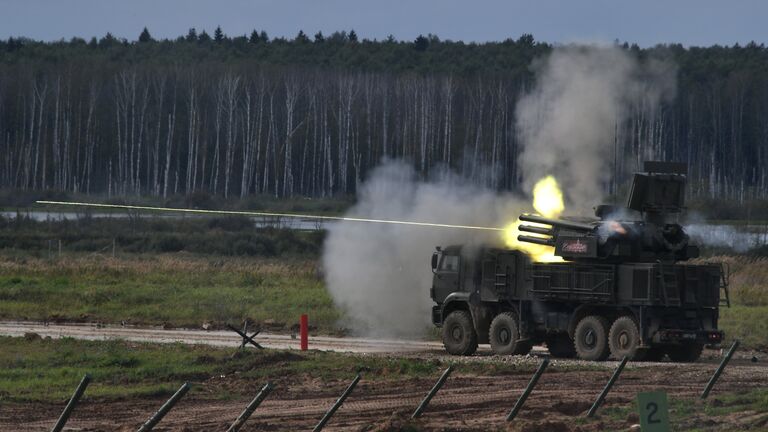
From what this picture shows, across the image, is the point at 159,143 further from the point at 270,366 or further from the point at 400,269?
the point at 270,366

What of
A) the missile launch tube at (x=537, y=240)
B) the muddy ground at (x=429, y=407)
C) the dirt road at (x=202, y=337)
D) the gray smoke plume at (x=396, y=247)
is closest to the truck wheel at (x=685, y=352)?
the muddy ground at (x=429, y=407)

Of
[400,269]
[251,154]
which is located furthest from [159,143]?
[400,269]

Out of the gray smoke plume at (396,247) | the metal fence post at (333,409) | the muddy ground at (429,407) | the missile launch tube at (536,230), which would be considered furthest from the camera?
the gray smoke plume at (396,247)

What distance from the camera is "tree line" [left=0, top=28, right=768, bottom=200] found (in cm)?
9981

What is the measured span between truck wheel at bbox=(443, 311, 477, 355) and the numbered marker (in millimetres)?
17592

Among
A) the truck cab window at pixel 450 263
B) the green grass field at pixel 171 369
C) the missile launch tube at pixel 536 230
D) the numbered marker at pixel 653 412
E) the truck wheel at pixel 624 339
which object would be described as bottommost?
the green grass field at pixel 171 369

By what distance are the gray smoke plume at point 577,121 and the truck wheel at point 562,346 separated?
137 inches

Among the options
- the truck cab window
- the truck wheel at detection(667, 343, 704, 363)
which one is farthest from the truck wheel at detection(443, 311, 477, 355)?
the truck wheel at detection(667, 343, 704, 363)

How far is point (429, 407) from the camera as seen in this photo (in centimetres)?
Answer: 2478

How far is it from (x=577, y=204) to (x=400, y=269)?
608cm

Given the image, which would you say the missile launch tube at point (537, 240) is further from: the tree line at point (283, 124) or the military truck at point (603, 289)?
the tree line at point (283, 124)

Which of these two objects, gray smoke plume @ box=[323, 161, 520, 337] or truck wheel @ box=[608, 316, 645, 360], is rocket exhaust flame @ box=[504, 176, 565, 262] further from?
truck wheel @ box=[608, 316, 645, 360]

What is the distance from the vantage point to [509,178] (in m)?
79.7

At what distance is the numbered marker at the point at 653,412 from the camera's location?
17844 mm
